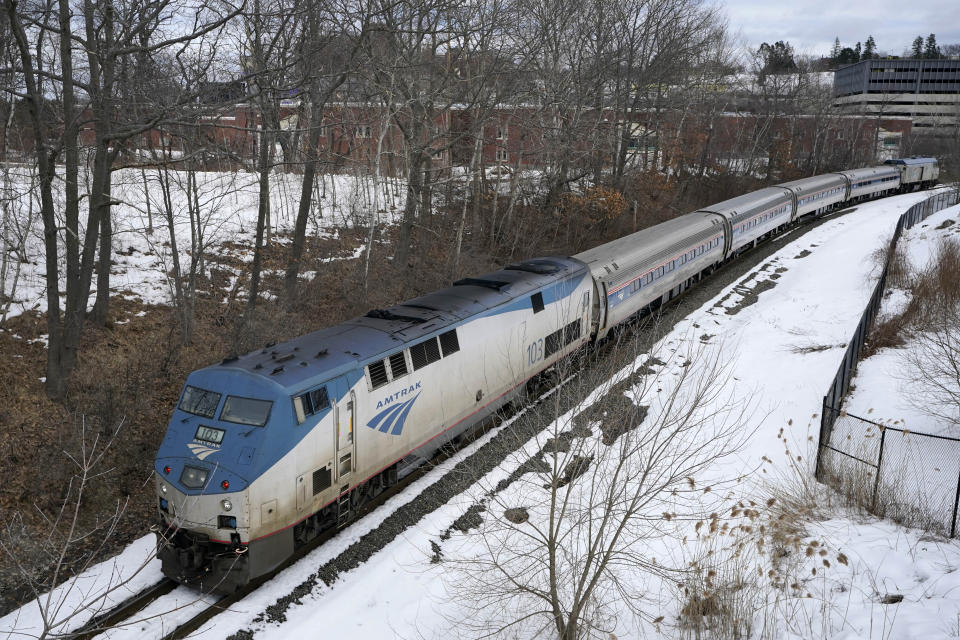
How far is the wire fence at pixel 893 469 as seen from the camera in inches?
468

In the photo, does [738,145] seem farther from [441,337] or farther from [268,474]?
[268,474]

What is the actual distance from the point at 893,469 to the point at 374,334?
Result: 1045cm

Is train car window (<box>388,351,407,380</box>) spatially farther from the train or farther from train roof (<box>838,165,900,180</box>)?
train roof (<box>838,165,900,180</box>)

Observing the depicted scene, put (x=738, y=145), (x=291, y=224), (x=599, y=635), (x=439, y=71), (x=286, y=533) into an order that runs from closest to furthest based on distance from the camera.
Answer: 1. (x=599, y=635)
2. (x=286, y=533)
3. (x=439, y=71)
4. (x=291, y=224)
5. (x=738, y=145)

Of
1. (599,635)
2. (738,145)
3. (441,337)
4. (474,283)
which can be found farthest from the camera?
(738,145)

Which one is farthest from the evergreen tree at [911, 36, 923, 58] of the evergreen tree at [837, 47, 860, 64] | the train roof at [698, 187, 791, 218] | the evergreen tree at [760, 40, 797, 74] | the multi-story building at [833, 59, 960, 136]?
the train roof at [698, 187, 791, 218]

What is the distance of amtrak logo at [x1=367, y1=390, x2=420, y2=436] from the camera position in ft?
41.7

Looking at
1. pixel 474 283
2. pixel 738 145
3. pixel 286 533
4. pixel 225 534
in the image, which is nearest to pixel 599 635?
pixel 286 533

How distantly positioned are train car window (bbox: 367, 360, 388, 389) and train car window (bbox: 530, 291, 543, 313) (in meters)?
5.69

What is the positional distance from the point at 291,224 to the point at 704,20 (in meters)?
29.9

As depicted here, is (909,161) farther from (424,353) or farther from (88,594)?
(88,594)

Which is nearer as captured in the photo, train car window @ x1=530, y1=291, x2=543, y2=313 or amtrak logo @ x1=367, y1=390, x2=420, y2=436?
amtrak logo @ x1=367, y1=390, x2=420, y2=436

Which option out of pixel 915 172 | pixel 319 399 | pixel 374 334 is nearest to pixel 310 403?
pixel 319 399

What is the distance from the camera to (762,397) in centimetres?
1828
